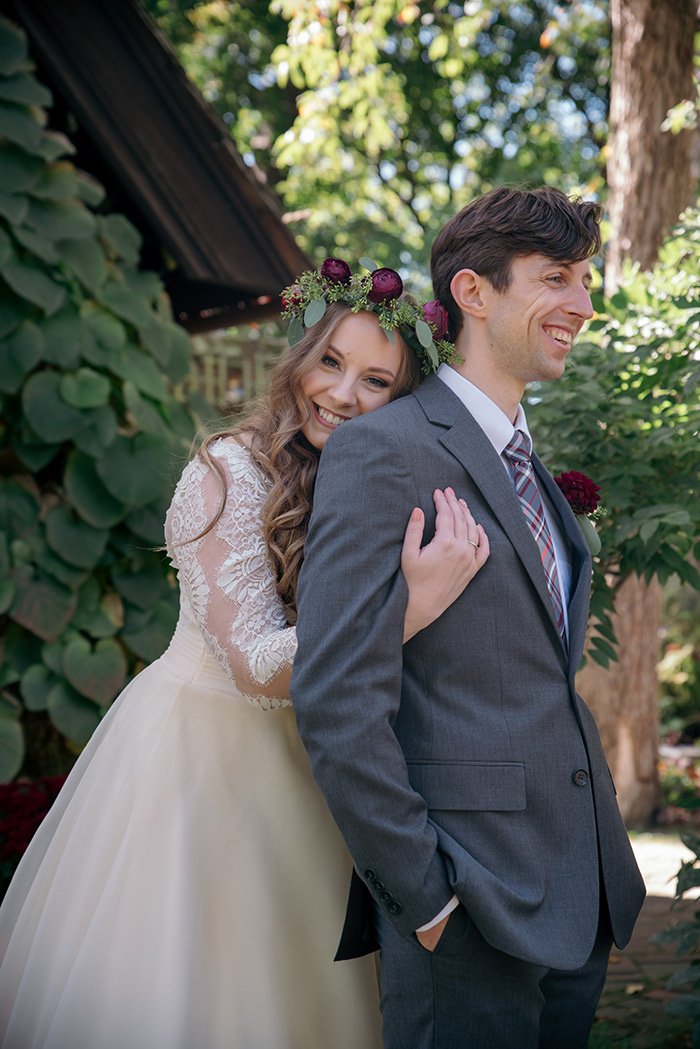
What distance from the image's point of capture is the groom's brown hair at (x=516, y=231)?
1975 mm

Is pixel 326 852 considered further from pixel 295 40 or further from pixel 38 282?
pixel 295 40

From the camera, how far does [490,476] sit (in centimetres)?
186

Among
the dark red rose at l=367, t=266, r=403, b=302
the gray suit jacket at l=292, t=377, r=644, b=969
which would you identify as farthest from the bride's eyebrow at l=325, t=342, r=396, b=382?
the gray suit jacket at l=292, t=377, r=644, b=969

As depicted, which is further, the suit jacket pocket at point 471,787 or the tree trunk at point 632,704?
the tree trunk at point 632,704

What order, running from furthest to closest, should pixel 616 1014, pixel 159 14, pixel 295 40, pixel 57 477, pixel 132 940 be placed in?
pixel 159 14 → pixel 295 40 → pixel 57 477 → pixel 616 1014 → pixel 132 940

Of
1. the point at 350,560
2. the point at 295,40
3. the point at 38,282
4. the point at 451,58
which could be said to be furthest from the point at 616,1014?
the point at 451,58

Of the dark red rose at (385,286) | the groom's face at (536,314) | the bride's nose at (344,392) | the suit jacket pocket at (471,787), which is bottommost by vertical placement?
the suit jacket pocket at (471,787)

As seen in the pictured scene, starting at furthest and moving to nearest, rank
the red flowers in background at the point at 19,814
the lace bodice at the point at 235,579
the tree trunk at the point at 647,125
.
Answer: the tree trunk at the point at 647,125, the red flowers in background at the point at 19,814, the lace bodice at the point at 235,579

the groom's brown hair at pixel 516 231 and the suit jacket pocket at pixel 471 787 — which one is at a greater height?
the groom's brown hair at pixel 516 231

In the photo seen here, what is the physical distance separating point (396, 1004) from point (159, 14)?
12628 millimetres

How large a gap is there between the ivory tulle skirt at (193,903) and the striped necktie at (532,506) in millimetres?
673

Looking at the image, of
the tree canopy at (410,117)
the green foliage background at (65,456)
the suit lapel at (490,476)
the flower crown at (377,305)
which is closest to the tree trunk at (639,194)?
the green foliage background at (65,456)

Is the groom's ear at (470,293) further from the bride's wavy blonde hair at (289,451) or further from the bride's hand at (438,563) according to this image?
the bride's hand at (438,563)

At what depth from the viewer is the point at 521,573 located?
1.82 m
